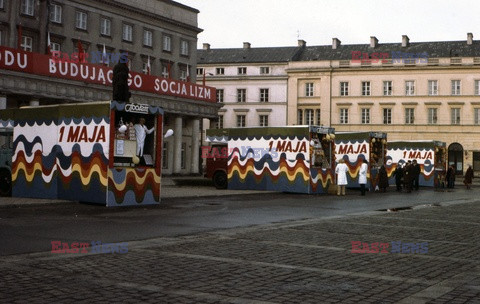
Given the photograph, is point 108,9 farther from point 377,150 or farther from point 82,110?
point 82,110

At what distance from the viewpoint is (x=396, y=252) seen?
34.8 ft

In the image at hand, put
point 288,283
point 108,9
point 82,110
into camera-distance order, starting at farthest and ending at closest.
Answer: point 108,9
point 82,110
point 288,283

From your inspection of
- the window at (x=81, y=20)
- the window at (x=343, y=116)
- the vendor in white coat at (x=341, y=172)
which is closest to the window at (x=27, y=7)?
the window at (x=81, y=20)

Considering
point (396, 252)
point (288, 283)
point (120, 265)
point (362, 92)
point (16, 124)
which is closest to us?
point (288, 283)

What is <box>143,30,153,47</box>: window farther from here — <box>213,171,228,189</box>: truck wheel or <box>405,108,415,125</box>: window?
<box>405,108,415,125</box>: window

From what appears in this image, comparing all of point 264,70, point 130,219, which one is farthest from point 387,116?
point 130,219

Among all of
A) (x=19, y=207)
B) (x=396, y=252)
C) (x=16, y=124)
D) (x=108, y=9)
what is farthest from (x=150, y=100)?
(x=396, y=252)

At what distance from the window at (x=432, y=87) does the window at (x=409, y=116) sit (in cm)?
282

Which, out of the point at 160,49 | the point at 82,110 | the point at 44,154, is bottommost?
the point at 44,154

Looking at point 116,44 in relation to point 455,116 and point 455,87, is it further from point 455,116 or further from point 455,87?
point 455,116

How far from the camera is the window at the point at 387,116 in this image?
7831 cm

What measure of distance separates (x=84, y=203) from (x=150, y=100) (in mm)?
29927

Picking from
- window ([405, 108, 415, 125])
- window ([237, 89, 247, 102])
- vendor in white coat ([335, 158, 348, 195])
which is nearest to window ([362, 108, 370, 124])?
window ([405, 108, 415, 125])

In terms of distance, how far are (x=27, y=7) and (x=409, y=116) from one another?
47323 millimetres
